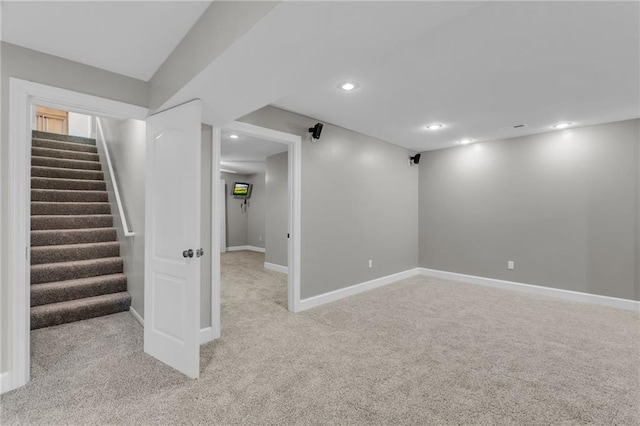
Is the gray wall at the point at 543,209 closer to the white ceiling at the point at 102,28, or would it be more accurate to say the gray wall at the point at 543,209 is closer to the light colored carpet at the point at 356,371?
the light colored carpet at the point at 356,371

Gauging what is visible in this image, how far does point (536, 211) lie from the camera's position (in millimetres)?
4367

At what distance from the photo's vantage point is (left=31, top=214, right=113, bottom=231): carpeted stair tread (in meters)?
3.71

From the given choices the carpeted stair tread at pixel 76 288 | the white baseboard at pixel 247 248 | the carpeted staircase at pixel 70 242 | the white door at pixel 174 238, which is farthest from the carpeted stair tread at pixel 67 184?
the white baseboard at pixel 247 248

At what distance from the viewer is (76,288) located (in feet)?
10.8

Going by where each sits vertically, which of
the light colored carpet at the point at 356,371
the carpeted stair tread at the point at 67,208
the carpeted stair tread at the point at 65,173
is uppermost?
the carpeted stair tread at the point at 65,173

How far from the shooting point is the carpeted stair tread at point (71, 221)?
3.71m

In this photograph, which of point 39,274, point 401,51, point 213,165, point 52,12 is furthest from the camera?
point 39,274

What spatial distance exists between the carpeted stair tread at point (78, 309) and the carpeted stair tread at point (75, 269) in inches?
13.9

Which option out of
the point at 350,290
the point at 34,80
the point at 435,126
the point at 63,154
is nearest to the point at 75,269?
the point at 34,80

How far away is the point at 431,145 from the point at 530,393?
3949mm

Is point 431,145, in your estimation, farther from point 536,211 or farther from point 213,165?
point 213,165

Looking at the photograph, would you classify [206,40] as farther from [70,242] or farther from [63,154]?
[63,154]

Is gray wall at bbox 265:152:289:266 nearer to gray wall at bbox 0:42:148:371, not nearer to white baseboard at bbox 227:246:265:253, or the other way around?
white baseboard at bbox 227:246:265:253

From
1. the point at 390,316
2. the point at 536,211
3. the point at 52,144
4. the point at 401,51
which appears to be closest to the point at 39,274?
the point at 52,144
